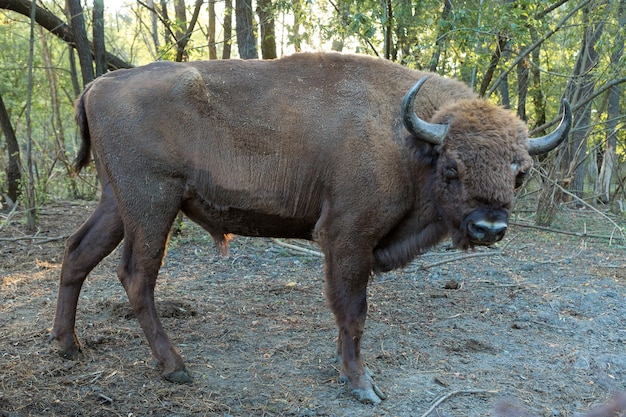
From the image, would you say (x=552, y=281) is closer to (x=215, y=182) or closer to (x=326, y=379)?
(x=326, y=379)

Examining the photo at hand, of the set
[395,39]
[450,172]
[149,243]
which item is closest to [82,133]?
[149,243]

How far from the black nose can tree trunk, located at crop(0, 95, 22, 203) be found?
364 inches

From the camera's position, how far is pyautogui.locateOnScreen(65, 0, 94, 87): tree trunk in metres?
8.18

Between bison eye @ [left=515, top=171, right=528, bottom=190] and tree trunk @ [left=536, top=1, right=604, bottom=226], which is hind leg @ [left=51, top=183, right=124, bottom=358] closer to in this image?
bison eye @ [left=515, top=171, right=528, bottom=190]

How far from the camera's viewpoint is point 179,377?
14.3ft

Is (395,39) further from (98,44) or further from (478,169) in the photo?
(478,169)

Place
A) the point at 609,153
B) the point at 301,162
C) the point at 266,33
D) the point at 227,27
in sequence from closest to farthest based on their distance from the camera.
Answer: the point at 301,162 → the point at 266,33 → the point at 227,27 → the point at 609,153

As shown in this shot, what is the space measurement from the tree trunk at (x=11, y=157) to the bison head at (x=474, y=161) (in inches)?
350

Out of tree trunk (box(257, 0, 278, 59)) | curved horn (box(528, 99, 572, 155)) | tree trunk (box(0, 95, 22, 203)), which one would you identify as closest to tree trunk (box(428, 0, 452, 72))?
tree trunk (box(257, 0, 278, 59))

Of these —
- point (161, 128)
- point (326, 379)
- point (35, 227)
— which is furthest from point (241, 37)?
point (326, 379)

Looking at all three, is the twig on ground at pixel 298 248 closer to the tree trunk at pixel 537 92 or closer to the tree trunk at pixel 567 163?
the tree trunk at pixel 567 163

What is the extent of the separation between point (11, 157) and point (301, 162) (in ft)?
28.0

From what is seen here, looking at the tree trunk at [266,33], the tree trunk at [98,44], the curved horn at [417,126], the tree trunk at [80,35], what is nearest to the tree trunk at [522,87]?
the tree trunk at [266,33]

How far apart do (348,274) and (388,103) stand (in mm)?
1479
